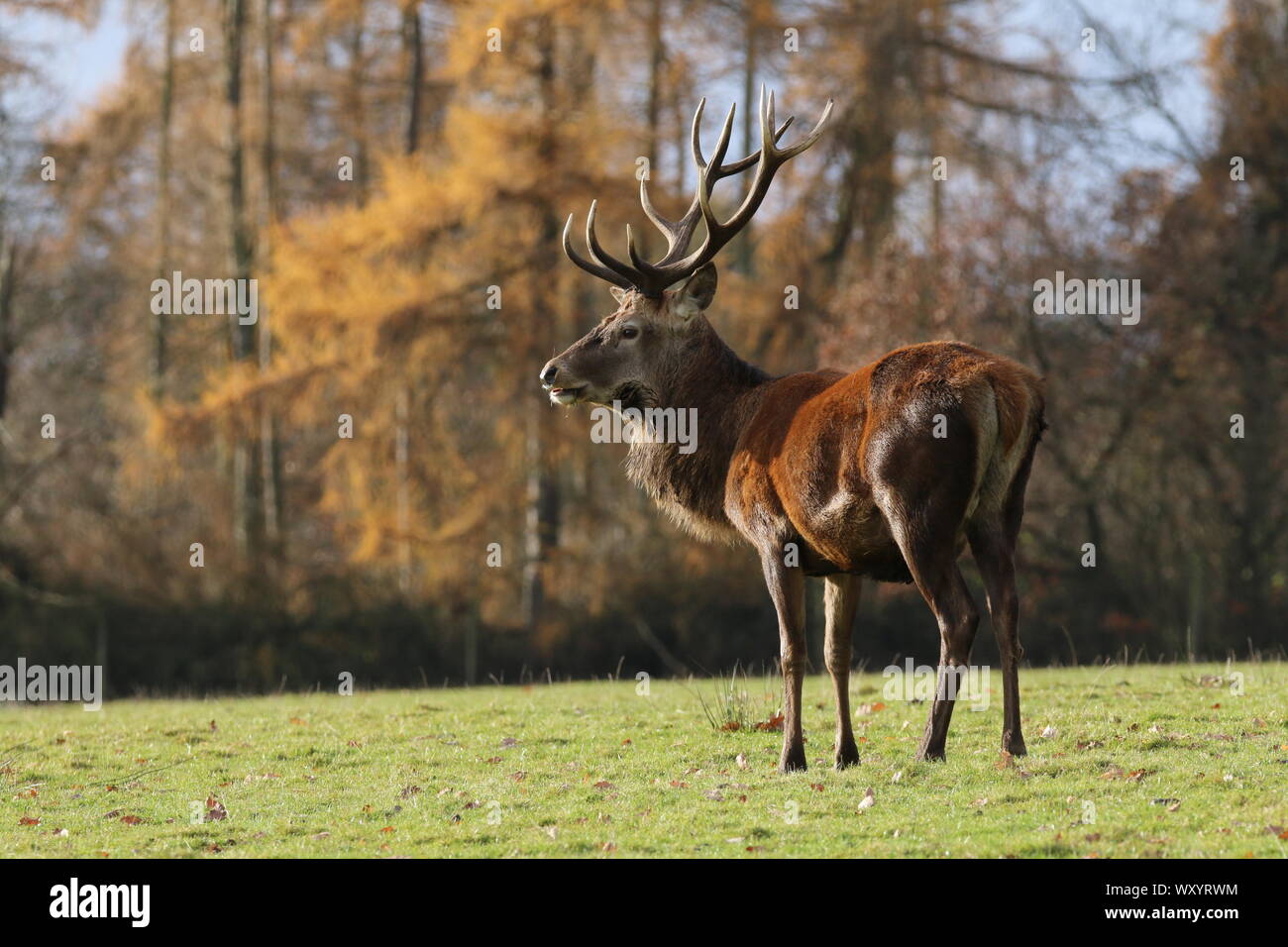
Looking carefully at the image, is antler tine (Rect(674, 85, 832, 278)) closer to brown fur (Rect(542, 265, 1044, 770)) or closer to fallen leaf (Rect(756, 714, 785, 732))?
brown fur (Rect(542, 265, 1044, 770))

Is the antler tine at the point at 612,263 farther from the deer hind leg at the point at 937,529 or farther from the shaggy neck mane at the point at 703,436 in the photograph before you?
the deer hind leg at the point at 937,529

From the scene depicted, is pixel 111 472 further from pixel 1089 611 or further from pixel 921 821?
pixel 921 821

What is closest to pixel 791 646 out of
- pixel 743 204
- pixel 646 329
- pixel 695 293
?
pixel 646 329

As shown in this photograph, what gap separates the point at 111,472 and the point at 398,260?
8265 millimetres

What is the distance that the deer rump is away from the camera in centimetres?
810

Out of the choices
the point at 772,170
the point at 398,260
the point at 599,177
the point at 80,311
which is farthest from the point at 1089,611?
the point at 80,311

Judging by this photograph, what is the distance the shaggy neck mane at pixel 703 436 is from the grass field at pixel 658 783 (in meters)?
1.53

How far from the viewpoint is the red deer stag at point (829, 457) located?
8.13 meters

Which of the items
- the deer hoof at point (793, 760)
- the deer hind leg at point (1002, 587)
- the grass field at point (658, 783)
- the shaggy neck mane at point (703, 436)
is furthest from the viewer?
the shaggy neck mane at point (703, 436)

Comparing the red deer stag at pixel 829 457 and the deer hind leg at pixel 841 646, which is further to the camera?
the deer hind leg at pixel 841 646

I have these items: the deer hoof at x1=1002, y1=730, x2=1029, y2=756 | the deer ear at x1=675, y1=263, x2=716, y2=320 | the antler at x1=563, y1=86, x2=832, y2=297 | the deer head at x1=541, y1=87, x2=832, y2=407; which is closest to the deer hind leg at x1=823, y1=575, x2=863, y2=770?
the deer hoof at x1=1002, y1=730, x2=1029, y2=756

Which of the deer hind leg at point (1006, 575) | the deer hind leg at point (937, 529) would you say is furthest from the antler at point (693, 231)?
the deer hind leg at point (1006, 575)

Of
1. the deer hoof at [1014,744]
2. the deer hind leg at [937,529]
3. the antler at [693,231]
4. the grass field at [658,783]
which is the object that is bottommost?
the grass field at [658,783]

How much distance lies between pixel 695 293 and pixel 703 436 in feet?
3.27
